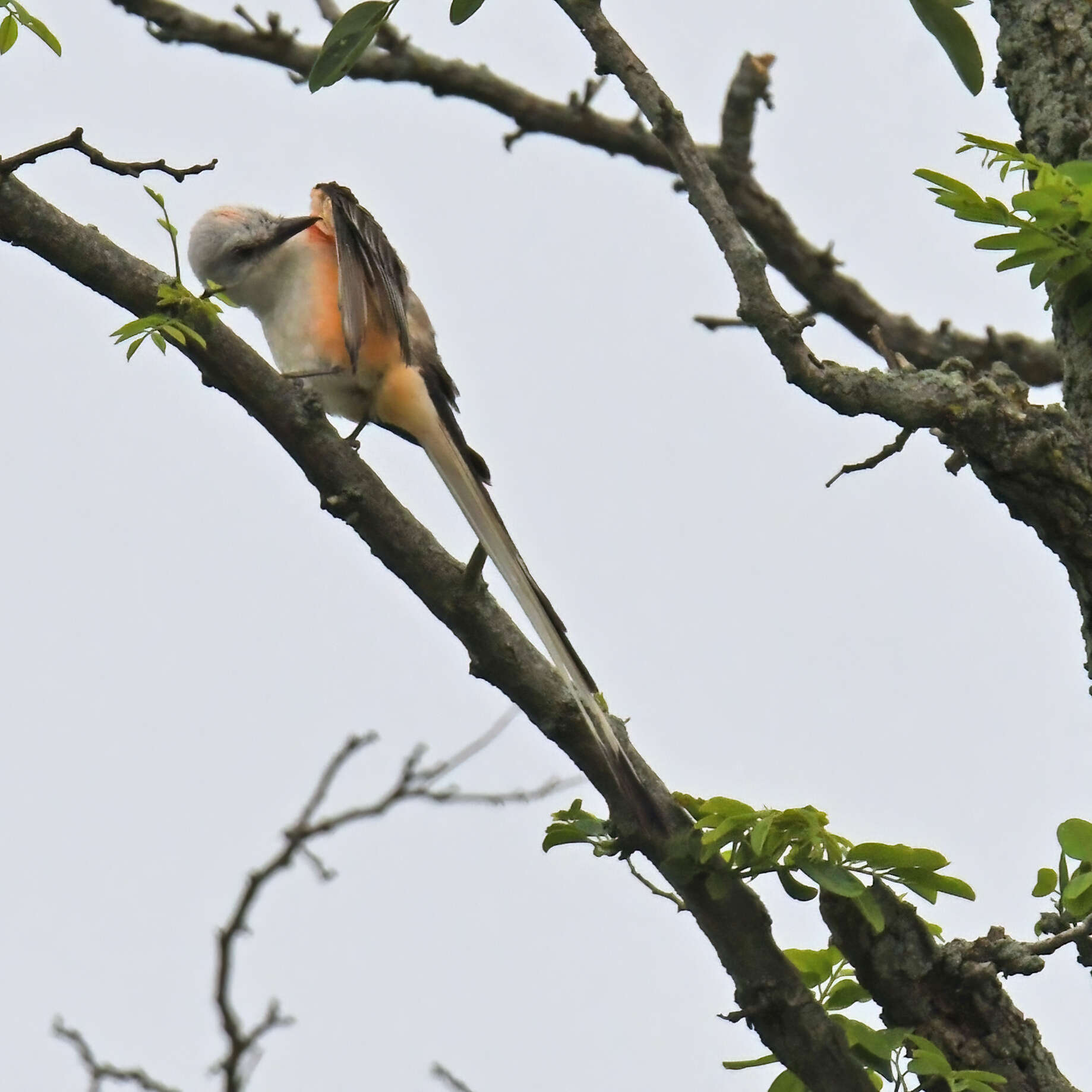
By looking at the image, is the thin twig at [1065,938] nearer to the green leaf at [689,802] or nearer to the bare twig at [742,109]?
the green leaf at [689,802]

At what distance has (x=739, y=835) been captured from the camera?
2.61 meters

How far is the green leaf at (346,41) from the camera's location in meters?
2.91

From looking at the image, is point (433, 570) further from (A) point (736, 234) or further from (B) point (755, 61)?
(B) point (755, 61)

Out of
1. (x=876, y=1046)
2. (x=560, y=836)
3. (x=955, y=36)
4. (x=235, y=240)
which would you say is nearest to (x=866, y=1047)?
(x=876, y=1046)

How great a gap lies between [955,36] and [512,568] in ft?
4.87

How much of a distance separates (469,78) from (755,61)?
112 centimetres

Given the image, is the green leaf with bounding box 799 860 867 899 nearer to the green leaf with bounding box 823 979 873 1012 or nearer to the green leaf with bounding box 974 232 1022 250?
the green leaf with bounding box 823 979 873 1012

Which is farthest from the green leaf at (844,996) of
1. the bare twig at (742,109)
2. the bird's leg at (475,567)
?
the bare twig at (742,109)

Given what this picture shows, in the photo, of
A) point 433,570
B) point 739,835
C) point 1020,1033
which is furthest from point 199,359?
point 1020,1033

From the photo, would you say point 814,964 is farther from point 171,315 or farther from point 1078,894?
point 171,315

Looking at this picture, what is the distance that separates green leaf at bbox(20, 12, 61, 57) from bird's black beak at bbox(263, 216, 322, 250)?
1.96 meters

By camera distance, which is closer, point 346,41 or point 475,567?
point 475,567

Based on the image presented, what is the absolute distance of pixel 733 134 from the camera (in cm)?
561

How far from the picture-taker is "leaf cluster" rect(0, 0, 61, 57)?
2717 millimetres
